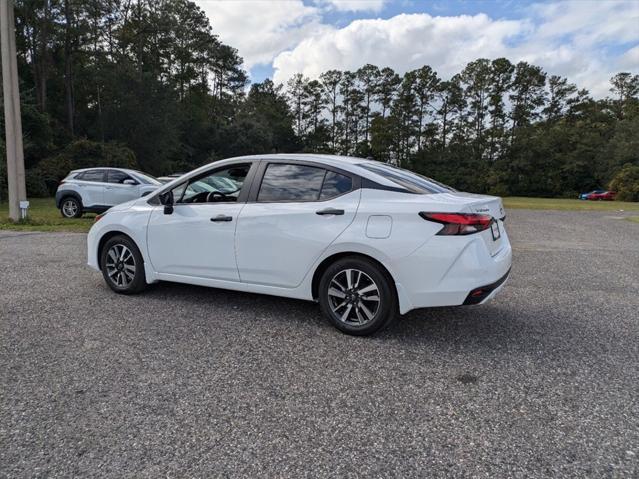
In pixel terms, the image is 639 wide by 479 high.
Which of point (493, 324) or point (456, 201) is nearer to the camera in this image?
point (456, 201)

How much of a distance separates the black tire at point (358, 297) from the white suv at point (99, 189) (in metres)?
10.6

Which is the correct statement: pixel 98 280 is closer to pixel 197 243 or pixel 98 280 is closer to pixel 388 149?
pixel 197 243

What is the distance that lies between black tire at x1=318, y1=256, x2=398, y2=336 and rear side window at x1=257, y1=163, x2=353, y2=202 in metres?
0.66

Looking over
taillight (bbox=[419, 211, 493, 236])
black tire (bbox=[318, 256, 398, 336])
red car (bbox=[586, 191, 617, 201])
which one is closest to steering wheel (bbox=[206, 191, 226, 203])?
black tire (bbox=[318, 256, 398, 336])

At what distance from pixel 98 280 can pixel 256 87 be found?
3259 inches

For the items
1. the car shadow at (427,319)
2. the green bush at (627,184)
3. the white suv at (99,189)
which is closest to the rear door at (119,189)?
the white suv at (99,189)

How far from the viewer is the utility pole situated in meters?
11.9

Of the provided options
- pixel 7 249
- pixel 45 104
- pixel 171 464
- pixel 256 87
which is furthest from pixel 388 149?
pixel 171 464

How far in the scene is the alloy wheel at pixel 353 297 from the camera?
12.5ft

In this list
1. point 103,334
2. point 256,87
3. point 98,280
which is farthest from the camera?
point 256,87

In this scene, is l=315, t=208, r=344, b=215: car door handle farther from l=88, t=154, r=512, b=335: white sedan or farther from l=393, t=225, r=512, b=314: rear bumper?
l=393, t=225, r=512, b=314: rear bumper

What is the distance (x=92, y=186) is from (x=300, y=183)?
11.5 metres

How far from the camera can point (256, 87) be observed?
83.0 m

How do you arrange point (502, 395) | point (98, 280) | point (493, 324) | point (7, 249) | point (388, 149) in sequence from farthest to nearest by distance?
point (388, 149)
point (7, 249)
point (98, 280)
point (493, 324)
point (502, 395)
